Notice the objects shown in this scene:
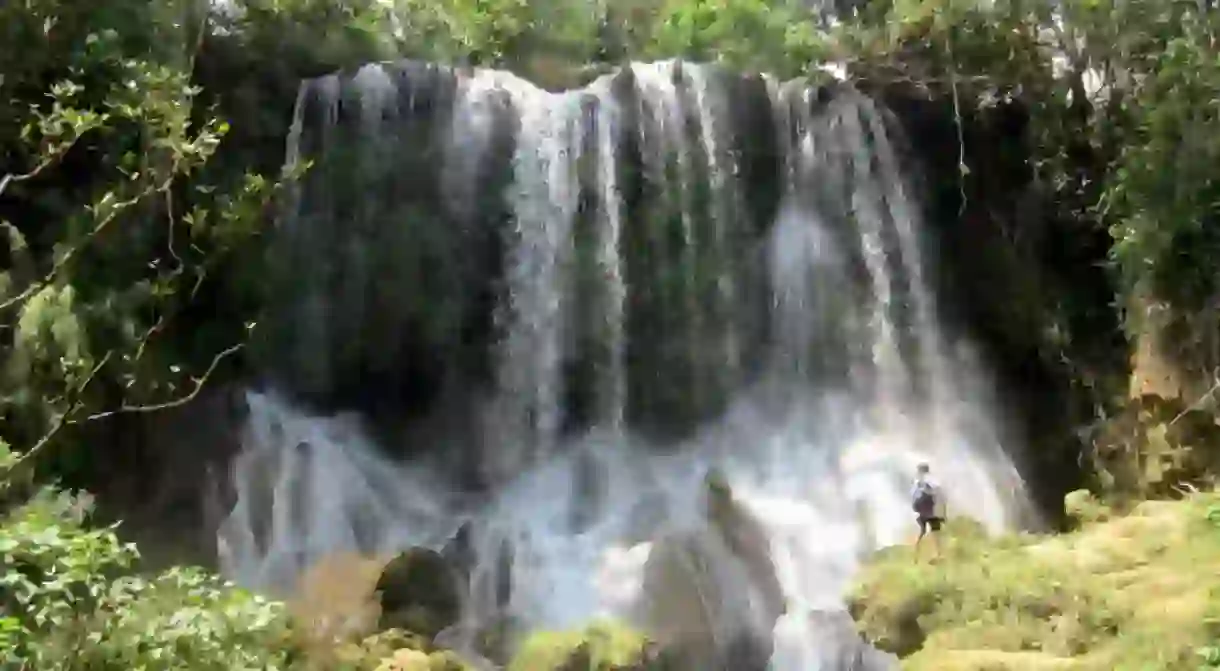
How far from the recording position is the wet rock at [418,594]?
8.92m

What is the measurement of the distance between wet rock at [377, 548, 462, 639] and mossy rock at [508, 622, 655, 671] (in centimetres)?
106

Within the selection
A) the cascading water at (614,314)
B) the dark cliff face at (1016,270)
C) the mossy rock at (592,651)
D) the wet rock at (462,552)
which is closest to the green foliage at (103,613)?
the mossy rock at (592,651)

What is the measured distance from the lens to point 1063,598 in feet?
22.9

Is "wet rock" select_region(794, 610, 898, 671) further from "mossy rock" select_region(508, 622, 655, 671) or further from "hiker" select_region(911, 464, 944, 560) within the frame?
"mossy rock" select_region(508, 622, 655, 671)

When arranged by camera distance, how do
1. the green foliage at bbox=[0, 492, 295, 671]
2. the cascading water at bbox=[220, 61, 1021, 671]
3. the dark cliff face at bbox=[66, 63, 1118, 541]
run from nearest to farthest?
the green foliage at bbox=[0, 492, 295, 671] < the cascading water at bbox=[220, 61, 1021, 671] < the dark cliff face at bbox=[66, 63, 1118, 541]

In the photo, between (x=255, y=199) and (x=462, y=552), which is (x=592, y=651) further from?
(x=255, y=199)

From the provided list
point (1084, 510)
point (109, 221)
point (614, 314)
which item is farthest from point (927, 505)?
point (109, 221)

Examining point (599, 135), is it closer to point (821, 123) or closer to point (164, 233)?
point (821, 123)

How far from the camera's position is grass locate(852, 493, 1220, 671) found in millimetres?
6086

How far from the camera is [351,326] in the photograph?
41.2 ft

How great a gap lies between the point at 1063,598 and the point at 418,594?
5.08 meters

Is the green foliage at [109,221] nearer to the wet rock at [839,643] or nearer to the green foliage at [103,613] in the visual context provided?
the green foliage at [103,613]

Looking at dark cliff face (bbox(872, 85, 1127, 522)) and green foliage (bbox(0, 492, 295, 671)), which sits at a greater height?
dark cliff face (bbox(872, 85, 1127, 522))

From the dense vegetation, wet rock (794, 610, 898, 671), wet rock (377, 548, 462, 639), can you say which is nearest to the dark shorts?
wet rock (794, 610, 898, 671)
